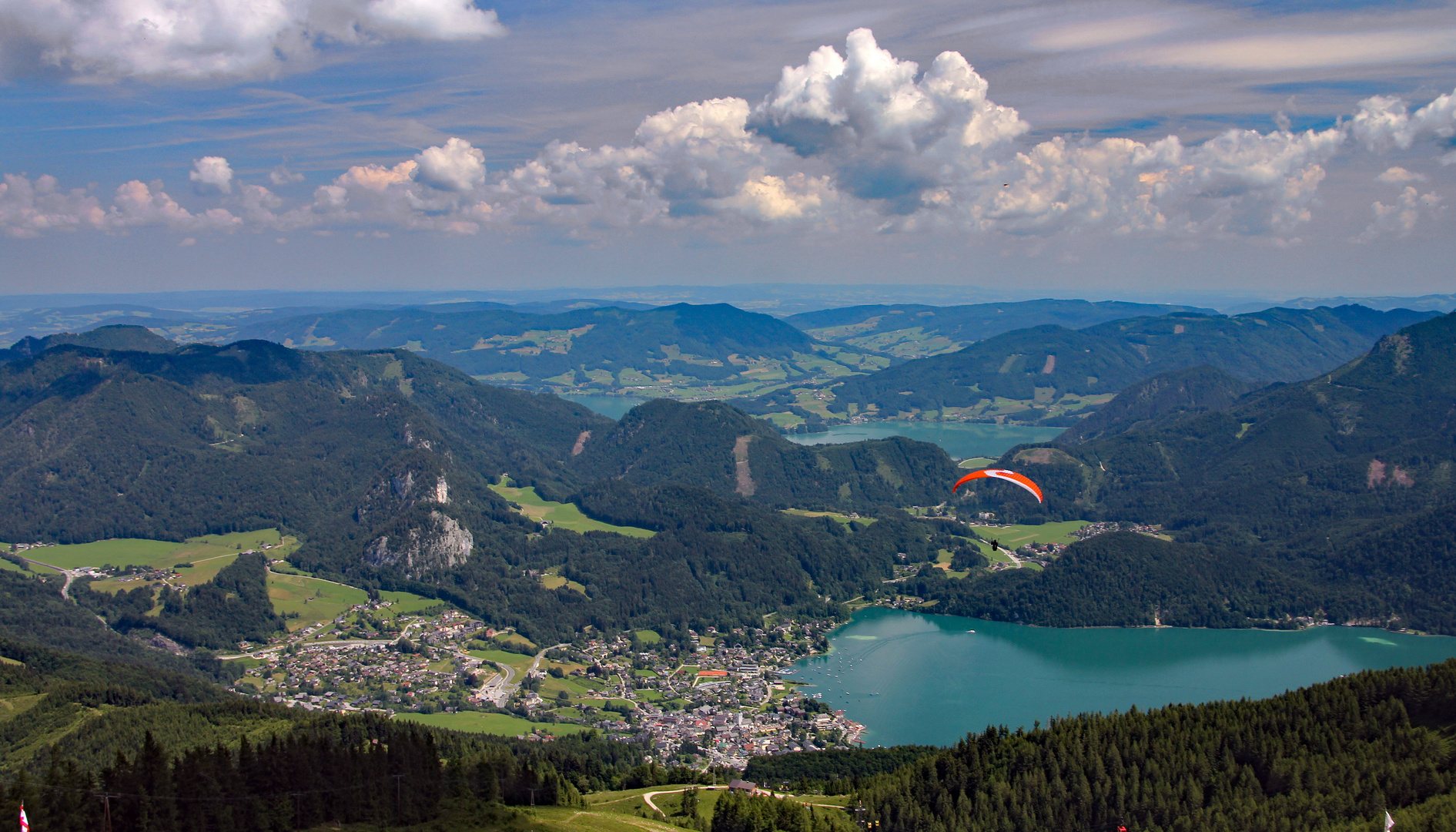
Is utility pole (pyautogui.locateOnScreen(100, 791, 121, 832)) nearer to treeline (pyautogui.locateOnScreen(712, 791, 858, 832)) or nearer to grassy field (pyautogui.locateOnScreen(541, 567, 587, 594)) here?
treeline (pyautogui.locateOnScreen(712, 791, 858, 832))

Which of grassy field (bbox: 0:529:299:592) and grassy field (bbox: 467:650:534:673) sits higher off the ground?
grassy field (bbox: 0:529:299:592)

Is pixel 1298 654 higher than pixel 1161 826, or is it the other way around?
pixel 1161 826

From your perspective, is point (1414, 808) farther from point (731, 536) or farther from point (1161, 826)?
point (731, 536)

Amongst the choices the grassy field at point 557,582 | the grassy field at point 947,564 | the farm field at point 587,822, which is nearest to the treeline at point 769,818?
the farm field at point 587,822

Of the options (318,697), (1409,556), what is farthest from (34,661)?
(1409,556)

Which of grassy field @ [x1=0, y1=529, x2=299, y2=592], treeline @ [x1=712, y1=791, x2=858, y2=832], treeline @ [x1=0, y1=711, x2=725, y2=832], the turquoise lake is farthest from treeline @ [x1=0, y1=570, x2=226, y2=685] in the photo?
the turquoise lake

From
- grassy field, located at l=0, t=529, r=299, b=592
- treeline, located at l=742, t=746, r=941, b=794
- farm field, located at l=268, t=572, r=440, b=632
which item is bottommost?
farm field, located at l=268, t=572, r=440, b=632

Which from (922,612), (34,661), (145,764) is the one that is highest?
(145,764)

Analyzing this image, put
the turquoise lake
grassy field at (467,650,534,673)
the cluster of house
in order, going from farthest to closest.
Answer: grassy field at (467,650,534,673) → the turquoise lake → the cluster of house
